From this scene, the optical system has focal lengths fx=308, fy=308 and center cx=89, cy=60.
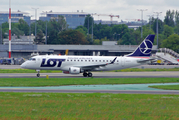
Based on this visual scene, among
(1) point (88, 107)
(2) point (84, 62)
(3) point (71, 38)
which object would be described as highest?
(3) point (71, 38)

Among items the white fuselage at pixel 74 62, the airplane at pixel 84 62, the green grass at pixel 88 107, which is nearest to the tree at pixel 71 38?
the airplane at pixel 84 62

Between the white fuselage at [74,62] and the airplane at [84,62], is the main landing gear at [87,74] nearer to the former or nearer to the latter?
the airplane at [84,62]

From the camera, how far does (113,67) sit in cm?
5041

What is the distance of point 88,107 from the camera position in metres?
20.4

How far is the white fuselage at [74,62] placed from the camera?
4809 centimetres

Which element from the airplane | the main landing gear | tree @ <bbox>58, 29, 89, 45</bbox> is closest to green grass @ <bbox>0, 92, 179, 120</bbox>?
the airplane

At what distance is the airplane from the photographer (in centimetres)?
4809

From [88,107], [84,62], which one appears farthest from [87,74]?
[88,107]

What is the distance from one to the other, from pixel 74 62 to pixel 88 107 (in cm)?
2897

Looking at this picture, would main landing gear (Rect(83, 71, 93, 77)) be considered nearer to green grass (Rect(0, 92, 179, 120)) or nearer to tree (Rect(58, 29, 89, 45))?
green grass (Rect(0, 92, 179, 120))

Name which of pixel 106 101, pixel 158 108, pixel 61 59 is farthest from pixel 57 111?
pixel 61 59

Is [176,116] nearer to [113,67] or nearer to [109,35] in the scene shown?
[113,67]

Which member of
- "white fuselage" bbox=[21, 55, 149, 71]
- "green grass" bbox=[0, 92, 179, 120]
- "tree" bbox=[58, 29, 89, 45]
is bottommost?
"green grass" bbox=[0, 92, 179, 120]

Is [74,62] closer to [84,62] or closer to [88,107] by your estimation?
[84,62]
